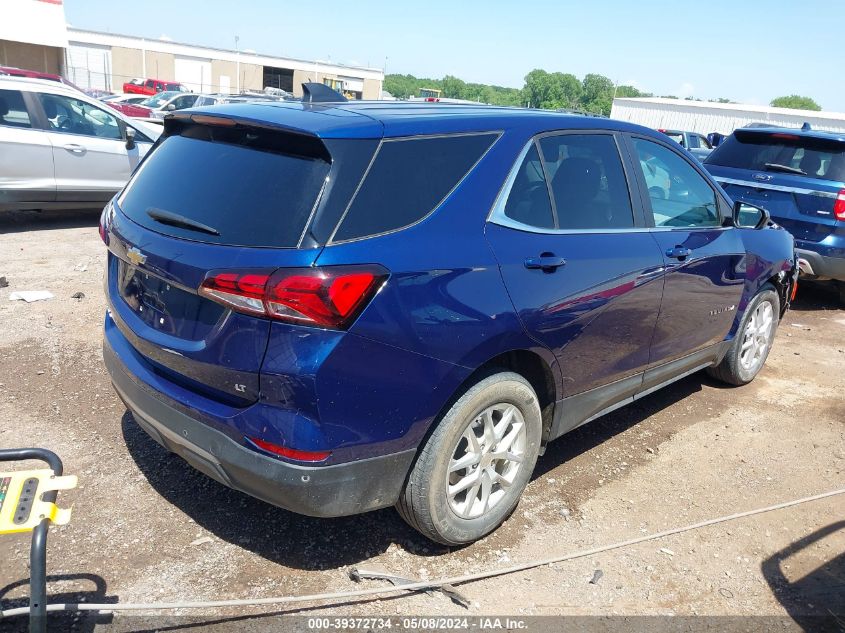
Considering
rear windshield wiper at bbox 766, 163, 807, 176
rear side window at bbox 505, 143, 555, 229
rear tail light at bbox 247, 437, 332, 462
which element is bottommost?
rear tail light at bbox 247, 437, 332, 462

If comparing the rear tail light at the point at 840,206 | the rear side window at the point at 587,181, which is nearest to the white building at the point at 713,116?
the rear tail light at the point at 840,206

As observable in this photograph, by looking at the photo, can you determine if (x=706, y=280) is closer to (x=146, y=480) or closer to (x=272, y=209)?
(x=272, y=209)

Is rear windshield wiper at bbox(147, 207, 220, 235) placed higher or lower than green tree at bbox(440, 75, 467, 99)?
higher

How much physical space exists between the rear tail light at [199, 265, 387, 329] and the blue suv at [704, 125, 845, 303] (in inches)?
246

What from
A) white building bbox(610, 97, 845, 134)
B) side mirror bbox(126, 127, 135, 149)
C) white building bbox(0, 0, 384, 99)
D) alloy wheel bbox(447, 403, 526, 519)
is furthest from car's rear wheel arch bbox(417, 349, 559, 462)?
white building bbox(610, 97, 845, 134)

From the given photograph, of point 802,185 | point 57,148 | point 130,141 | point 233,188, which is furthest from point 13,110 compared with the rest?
point 802,185

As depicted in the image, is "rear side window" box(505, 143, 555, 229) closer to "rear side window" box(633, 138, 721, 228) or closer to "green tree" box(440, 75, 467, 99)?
"rear side window" box(633, 138, 721, 228)

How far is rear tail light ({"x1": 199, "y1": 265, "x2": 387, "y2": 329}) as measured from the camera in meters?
2.41

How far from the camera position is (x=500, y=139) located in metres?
3.19

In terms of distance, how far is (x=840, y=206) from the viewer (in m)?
7.02

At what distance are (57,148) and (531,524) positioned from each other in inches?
314

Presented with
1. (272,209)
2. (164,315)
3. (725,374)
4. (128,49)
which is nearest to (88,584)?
(164,315)

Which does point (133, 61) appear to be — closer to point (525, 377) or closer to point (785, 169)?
point (785, 169)

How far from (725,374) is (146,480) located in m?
4.13
